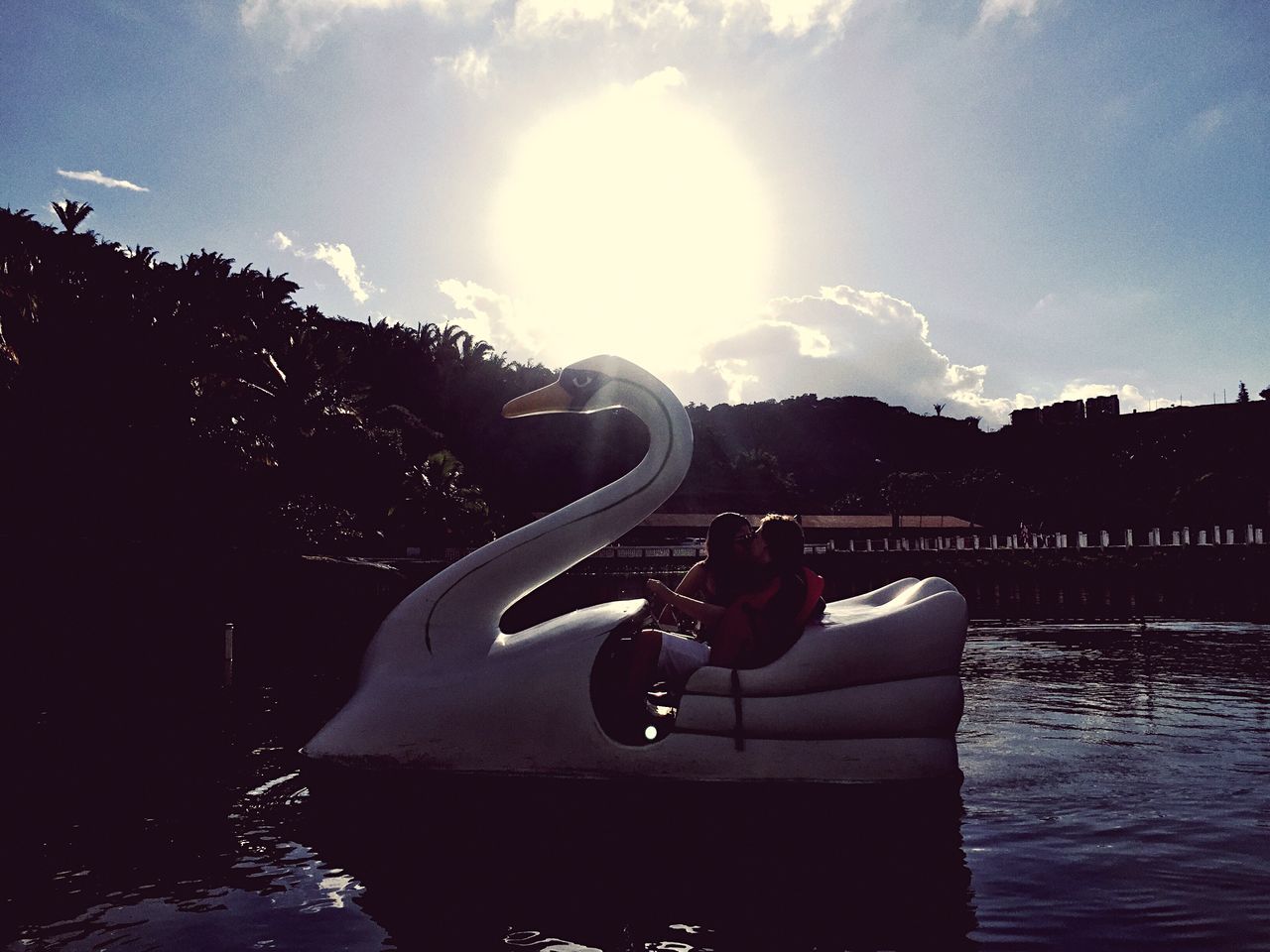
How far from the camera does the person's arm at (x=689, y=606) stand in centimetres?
548

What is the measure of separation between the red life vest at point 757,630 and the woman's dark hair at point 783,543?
9 cm

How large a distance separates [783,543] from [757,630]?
51 cm

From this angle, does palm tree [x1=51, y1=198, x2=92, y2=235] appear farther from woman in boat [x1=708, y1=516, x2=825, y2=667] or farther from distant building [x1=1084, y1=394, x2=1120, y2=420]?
distant building [x1=1084, y1=394, x2=1120, y2=420]

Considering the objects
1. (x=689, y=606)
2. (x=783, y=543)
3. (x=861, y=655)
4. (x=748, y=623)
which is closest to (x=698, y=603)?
(x=689, y=606)

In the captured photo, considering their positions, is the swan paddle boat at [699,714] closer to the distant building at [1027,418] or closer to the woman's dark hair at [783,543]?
the woman's dark hair at [783,543]

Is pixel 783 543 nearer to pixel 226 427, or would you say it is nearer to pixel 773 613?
pixel 773 613

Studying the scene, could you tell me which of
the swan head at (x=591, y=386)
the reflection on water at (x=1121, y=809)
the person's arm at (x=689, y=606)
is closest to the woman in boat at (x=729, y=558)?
the person's arm at (x=689, y=606)

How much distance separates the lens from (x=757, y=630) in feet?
17.8

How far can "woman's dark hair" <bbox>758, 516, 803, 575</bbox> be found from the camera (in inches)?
219

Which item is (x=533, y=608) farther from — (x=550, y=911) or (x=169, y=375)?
(x=550, y=911)

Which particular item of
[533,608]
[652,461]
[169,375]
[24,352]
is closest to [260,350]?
[169,375]

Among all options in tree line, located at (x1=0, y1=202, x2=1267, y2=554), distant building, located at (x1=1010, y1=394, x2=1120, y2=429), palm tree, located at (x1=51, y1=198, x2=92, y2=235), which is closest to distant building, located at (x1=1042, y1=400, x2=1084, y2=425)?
distant building, located at (x1=1010, y1=394, x2=1120, y2=429)

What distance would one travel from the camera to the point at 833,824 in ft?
17.3

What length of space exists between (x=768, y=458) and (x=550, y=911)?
85.3 m
